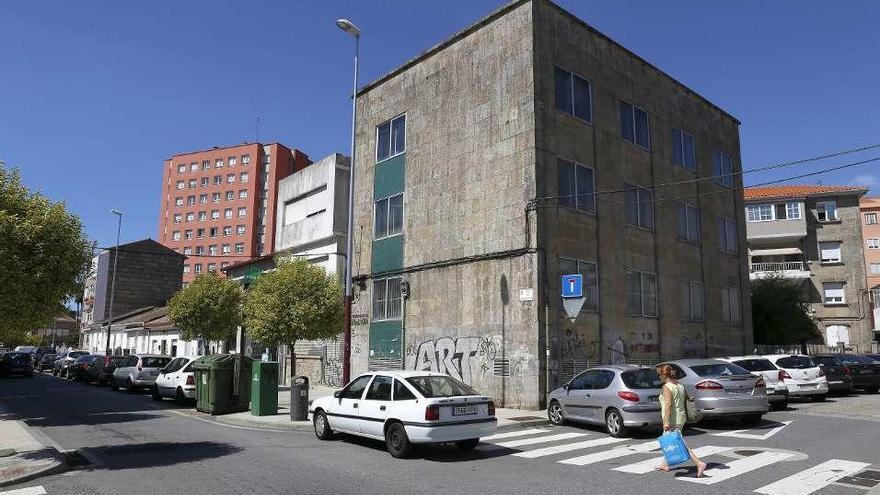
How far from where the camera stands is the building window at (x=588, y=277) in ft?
66.2

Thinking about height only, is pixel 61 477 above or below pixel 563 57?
below

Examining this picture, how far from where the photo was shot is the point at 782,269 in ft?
150

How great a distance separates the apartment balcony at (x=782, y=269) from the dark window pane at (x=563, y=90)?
1138 inches

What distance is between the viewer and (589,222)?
69.7 ft

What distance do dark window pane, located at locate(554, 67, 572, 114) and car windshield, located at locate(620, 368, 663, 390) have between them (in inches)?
415

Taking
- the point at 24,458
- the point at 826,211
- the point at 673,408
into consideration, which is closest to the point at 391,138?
the point at 24,458

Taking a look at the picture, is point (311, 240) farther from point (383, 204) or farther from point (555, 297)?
point (555, 297)

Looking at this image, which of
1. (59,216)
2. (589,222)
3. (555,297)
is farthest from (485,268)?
(59,216)

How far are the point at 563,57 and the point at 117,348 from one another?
53.1 m

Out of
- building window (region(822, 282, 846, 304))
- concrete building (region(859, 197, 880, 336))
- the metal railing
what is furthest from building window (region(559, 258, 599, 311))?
concrete building (region(859, 197, 880, 336))

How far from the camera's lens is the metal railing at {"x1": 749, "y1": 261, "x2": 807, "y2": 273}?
45.3 meters

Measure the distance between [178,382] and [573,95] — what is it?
16.5 meters

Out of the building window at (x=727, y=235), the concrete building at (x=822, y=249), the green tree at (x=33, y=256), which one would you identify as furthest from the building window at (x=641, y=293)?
the concrete building at (x=822, y=249)

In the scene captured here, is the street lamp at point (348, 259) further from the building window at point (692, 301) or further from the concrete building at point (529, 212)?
the building window at point (692, 301)
